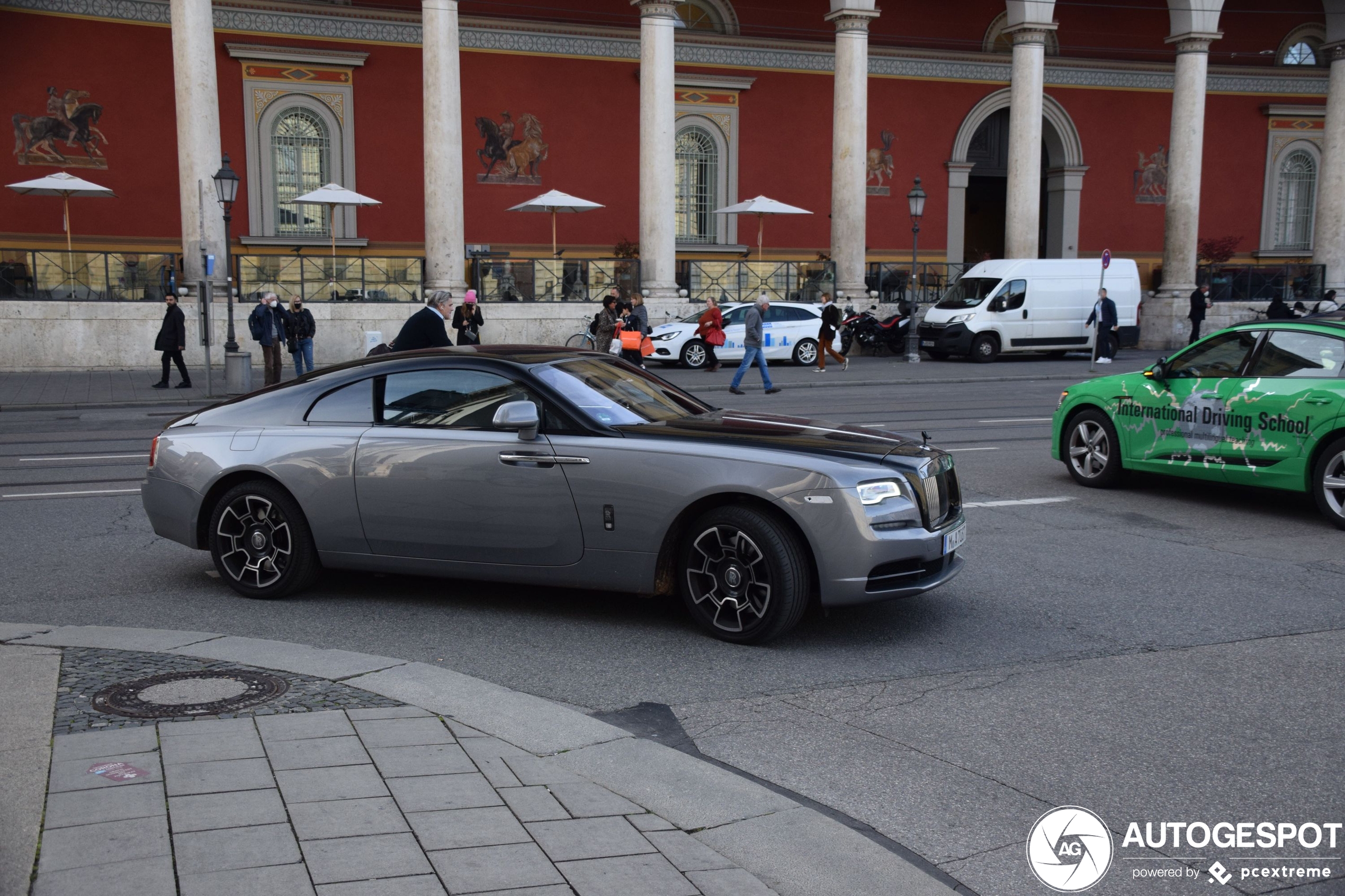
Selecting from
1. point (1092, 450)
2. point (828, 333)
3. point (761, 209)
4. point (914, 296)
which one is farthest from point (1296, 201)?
point (1092, 450)

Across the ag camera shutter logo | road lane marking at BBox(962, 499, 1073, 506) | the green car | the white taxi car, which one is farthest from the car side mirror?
the white taxi car

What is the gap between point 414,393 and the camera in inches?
270

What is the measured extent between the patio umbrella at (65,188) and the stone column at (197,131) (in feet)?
7.79

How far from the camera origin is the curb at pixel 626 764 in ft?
12.2

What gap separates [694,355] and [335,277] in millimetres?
7786

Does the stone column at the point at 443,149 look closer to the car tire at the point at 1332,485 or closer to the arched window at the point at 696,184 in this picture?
the arched window at the point at 696,184

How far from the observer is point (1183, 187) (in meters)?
32.8

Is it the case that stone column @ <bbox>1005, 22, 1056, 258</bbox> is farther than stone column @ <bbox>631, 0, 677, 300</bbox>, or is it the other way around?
stone column @ <bbox>1005, 22, 1056, 258</bbox>

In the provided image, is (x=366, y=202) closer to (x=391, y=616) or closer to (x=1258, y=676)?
(x=391, y=616)

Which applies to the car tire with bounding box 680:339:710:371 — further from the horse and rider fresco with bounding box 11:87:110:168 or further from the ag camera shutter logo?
the ag camera shutter logo

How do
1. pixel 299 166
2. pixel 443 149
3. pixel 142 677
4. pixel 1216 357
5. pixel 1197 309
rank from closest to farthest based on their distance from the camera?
1. pixel 142 677
2. pixel 1216 357
3. pixel 443 149
4. pixel 299 166
5. pixel 1197 309

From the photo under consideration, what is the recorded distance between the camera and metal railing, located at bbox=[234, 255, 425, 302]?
2527 centimetres

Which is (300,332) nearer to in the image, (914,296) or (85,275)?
(85,275)

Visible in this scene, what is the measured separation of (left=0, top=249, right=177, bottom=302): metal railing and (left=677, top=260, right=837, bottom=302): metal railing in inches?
457
